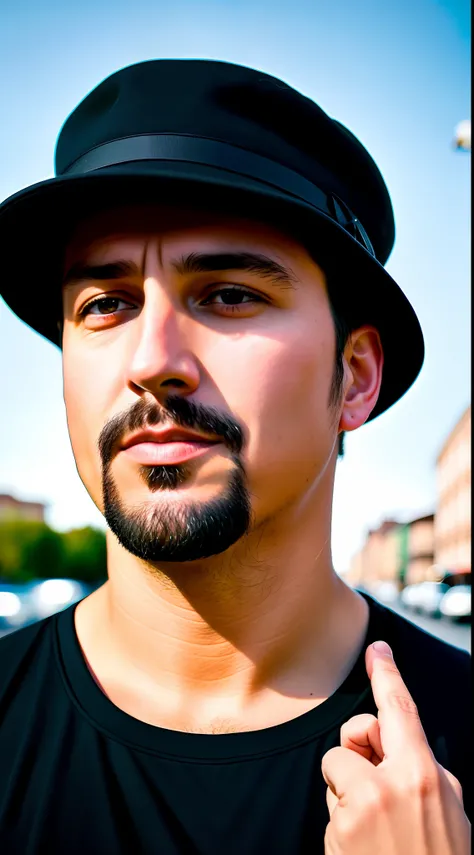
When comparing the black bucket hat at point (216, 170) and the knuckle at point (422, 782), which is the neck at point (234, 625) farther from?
the black bucket hat at point (216, 170)

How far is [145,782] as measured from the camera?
1.90 metres

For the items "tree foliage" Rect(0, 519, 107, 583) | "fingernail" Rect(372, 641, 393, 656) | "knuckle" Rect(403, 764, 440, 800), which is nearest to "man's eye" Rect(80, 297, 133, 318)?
"fingernail" Rect(372, 641, 393, 656)

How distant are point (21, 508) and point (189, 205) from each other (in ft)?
299

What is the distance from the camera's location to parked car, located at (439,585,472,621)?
84.8 feet

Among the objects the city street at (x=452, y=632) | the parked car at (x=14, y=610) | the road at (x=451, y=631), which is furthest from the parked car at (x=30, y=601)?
the road at (x=451, y=631)

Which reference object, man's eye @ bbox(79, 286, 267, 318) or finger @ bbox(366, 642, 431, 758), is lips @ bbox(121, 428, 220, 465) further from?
finger @ bbox(366, 642, 431, 758)

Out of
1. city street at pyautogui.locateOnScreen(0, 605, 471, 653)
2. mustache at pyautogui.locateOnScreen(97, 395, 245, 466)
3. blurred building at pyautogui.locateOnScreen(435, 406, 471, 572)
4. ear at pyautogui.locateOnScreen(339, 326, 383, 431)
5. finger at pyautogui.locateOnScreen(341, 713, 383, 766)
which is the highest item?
blurred building at pyautogui.locateOnScreen(435, 406, 471, 572)

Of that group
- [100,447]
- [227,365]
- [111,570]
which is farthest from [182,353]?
[111,570]

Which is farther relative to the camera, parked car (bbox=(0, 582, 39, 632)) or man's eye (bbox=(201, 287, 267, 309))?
parked car (bbox=(0, 582, 39, 632))

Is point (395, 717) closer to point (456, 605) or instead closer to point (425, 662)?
point (425, 662)

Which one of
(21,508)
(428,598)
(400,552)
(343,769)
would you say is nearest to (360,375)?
(343,769)

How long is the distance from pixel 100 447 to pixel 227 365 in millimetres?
399

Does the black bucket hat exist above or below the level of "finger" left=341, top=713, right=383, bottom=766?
above

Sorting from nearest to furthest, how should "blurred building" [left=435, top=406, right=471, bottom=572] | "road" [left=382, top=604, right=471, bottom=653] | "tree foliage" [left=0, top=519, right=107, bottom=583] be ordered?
"road" [left=382, top=604, right=471, bottom=653] → "blurred building" [left=435, top=406, right=471, bottom=572] → "tree foliage" [left=0, top=519, right=107, bottom=583]
